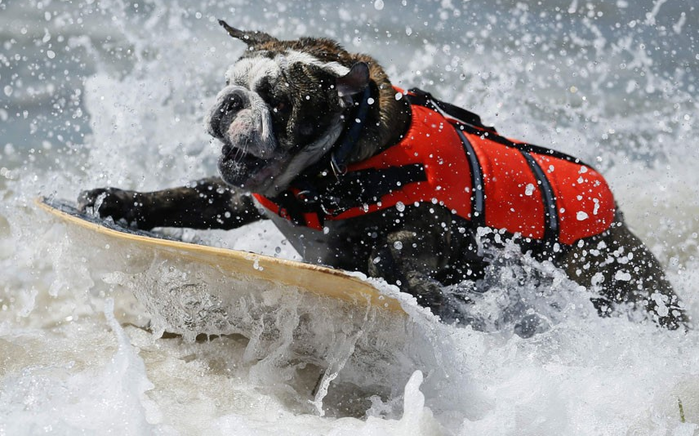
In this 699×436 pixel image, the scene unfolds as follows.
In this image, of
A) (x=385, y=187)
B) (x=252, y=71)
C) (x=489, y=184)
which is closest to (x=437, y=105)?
(x=489, y=184)

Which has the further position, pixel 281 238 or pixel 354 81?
pixel 281 238

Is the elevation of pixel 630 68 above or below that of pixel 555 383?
above

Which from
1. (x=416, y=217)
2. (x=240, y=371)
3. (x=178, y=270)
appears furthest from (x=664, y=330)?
(x=178, y=270)

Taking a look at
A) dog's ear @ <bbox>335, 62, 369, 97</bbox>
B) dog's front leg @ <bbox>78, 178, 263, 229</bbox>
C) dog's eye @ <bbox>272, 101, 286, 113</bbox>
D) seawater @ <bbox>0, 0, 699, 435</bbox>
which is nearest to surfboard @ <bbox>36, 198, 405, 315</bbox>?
seawater @ <bbox>0, 0, 699, 435</bbox>

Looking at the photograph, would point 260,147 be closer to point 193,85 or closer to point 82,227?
point 82,227

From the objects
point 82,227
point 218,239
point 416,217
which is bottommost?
point 218,239

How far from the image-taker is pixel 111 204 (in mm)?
4367

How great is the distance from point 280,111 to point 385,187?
1.95ft

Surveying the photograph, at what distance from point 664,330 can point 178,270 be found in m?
2.53

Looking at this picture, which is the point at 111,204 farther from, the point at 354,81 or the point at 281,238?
the point at 354,81

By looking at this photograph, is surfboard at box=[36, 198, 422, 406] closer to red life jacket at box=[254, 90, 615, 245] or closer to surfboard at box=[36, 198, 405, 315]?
surfboard at box=[36, 198, 405, 315]

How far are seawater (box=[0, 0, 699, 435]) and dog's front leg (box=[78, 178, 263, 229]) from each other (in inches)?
12.1

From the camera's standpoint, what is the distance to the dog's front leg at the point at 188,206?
175 inches

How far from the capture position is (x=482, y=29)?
9.59 metres
